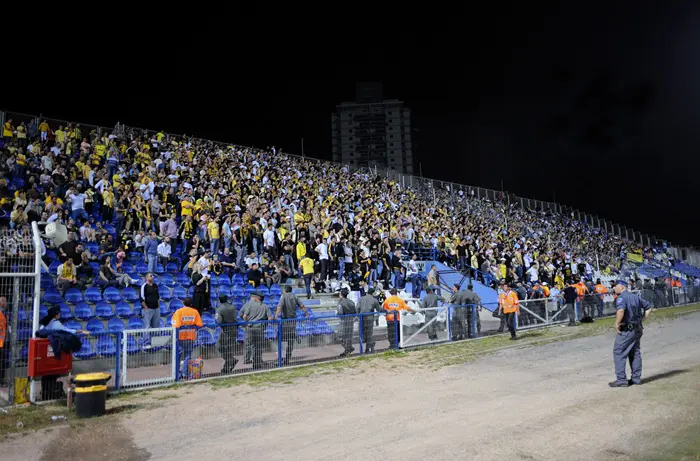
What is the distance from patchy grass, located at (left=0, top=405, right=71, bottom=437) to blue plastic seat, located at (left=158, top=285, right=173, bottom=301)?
5662mm

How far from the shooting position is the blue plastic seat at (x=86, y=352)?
31.0ft

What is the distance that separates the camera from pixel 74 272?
41.6ft

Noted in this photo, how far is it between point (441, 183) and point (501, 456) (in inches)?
1447

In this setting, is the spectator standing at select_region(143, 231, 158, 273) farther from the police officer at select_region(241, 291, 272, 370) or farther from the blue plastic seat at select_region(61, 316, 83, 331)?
the police officer at select_region(241, 291, 272, 370)

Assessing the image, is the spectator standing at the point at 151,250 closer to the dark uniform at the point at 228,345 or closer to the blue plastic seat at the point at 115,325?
the blue plastic seat at the point at 115,325

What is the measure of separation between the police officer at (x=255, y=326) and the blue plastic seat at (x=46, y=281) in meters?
4.59

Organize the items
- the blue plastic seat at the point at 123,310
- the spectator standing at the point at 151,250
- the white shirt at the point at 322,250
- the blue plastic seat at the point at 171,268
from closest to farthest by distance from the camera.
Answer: the blue plastic seat at the point at 123,310
the spectator standing at the point at 151,250
the blue plastic seat at the point at 171,268
the white shirt at the point at 322,250

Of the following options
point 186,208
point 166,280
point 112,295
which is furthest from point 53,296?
point 186,208

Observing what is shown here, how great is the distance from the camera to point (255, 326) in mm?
11320

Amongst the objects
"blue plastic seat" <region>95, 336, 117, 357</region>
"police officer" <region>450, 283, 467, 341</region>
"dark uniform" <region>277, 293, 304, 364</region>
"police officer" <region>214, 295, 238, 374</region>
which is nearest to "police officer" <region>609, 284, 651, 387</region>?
"dark uniform" <region>277, 293, 304, 364</region>

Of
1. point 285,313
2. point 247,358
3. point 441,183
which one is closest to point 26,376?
point 247,358

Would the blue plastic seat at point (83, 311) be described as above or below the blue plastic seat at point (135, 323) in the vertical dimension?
above

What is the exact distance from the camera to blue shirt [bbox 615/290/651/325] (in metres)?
8.93

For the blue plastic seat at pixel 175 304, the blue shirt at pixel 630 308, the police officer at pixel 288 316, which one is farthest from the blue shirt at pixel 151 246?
the blue shirt at pixel 630 308
